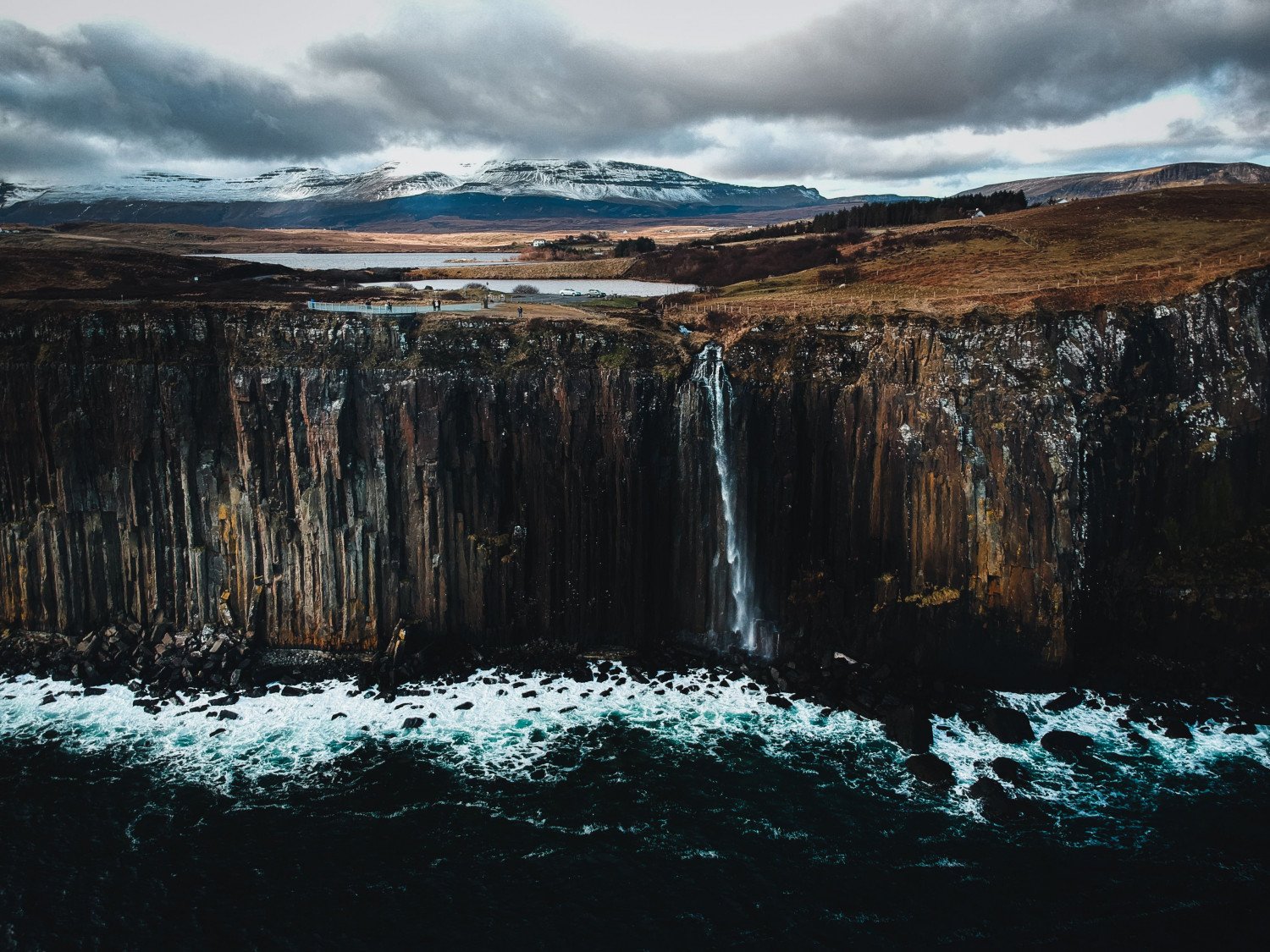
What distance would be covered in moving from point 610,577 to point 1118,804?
24639mm

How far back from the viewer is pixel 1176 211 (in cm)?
7138

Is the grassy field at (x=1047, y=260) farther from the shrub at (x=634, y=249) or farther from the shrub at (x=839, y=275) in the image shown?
the shrub at (x=634, y=249)

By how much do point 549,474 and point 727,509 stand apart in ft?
32.1

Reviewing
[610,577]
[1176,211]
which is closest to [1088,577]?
[610,577]

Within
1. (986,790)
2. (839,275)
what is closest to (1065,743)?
(986,790)

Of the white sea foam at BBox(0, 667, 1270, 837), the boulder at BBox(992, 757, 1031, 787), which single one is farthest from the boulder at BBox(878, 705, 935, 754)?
the boulder at BBox(992, 757, 1031, 787)

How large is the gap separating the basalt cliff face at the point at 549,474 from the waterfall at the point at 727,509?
0.30 m

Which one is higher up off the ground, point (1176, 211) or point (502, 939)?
point (1176, 211)

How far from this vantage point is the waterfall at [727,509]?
4256cm

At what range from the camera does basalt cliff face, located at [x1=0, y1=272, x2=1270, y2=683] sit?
130 ft

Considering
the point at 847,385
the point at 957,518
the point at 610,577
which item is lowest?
the point at 610,577

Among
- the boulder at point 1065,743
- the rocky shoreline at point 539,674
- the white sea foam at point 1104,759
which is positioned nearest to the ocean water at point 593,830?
the white sea foam at point 1104,759

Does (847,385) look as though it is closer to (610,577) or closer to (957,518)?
(957,518)

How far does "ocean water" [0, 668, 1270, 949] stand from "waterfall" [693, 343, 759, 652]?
18.5ft
